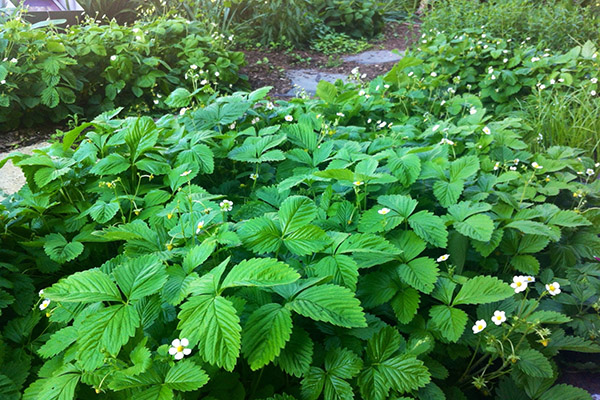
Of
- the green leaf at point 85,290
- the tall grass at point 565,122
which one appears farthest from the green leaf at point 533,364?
the tall grass at point 565,122

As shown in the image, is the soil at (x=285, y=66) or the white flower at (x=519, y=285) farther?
the soil at (x=285, y=66)

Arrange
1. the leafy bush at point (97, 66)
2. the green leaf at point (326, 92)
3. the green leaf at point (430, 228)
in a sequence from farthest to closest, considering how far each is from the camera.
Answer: the leafy bush at point (97, 66) → the green leaf at point (326, 92) → the green leaf at point (430, 228)

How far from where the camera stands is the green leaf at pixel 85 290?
0.96 m

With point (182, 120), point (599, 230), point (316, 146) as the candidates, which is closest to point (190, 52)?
point (182, 120)

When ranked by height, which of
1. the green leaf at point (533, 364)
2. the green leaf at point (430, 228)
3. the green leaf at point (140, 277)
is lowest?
the green leaf at point (533, 364)

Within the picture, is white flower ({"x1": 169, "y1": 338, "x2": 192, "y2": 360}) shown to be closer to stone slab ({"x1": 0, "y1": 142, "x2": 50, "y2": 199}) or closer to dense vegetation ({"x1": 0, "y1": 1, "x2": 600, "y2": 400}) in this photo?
dense vegetation ({"x1": 0, "y1": 1, "x2": 600, "y2": 400})

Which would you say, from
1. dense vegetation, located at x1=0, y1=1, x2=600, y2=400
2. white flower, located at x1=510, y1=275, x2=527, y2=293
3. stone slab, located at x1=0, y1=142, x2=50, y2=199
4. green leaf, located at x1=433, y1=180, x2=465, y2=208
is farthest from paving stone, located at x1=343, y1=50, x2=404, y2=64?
white flower, located at x1=510, y1=275, x2=527, y2=293

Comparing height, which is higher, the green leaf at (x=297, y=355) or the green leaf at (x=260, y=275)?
the green leaf at (x=260, y=275)

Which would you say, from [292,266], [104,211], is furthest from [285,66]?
[292,266]

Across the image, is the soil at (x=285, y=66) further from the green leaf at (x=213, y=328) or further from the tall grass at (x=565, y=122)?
the green leaf at (x=213, y=328)

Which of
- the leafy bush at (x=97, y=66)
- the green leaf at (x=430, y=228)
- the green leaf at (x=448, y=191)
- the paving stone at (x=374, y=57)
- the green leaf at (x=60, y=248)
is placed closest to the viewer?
the green leaf at (x=430, y=228)

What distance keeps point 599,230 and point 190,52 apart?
12.2ft

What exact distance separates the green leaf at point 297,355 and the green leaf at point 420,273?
1.17 feet

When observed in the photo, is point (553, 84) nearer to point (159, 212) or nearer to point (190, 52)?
point (159, 212)
